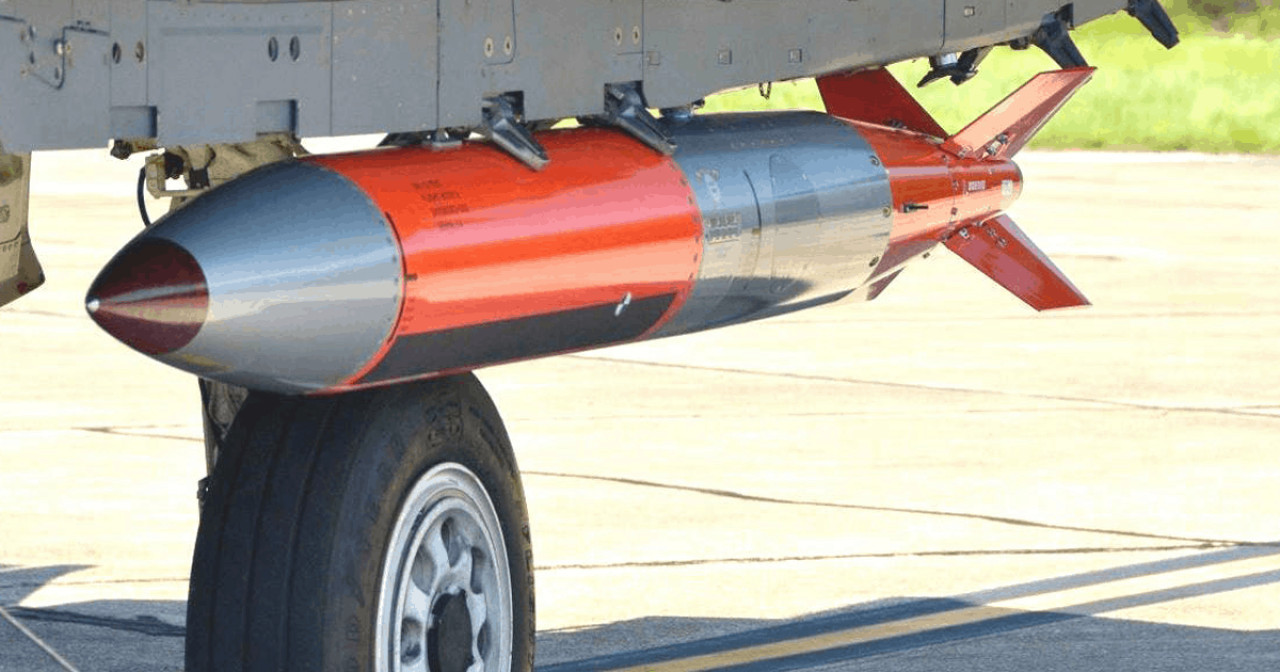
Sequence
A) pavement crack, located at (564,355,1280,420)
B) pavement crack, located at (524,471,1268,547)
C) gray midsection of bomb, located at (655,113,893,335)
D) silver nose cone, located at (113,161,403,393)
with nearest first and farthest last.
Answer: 1. silver nose cone, located at (113,161,403,393)
2. gray midsection of bomb, located at (655,113,893,335)
3. pavement crack, located at (524,471,1268,547)
4. pavement crack, located at (564,355,1280,420)

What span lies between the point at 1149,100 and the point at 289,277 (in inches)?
1295

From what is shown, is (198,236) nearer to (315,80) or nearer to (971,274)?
(315,80)

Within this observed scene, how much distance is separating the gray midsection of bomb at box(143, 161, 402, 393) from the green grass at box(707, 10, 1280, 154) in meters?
23.9

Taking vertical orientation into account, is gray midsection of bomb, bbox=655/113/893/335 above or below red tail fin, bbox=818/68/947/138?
below

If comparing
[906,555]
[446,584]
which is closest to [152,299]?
[446,584]

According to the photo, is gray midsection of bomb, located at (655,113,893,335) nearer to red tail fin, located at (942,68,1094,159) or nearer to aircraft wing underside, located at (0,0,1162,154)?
aircraft wing underside, located at (0,0,1162,154)

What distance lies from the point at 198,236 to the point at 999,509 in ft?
18.1

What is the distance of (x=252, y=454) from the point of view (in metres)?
6.09

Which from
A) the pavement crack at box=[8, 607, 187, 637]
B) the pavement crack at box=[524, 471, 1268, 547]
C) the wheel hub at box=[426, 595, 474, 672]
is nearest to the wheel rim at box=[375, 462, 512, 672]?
the wheel hub at box=[426, 595, 474, 672]

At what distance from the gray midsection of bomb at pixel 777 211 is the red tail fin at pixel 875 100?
94 centimetres

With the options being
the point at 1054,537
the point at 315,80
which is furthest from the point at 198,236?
the point at 1054,537

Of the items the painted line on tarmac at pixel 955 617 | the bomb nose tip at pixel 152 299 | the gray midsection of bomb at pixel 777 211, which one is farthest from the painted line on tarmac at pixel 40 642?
the bomb nose tip at pixel 152 299

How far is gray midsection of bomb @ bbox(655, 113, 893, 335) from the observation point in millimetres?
7051

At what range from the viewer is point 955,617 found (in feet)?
28.5
